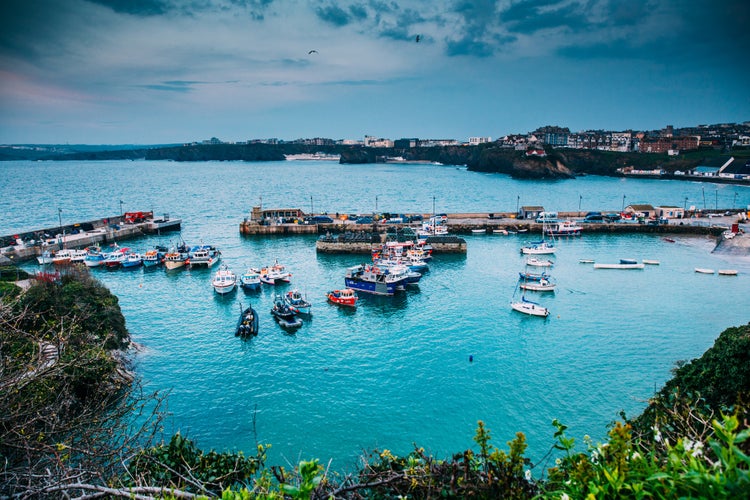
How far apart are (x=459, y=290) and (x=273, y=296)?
12892 millimetres

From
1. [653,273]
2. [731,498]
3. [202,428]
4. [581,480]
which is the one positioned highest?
[731,498]

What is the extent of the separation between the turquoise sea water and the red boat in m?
0.66

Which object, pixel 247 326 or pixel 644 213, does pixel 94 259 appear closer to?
pixel 247 326

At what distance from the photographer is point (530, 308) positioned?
27.2 m

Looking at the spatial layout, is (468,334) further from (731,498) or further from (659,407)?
(731,498)

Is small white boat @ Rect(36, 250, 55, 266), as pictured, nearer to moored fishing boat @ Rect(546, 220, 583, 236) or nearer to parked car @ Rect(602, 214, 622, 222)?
moored fishing boat @ Rect(546, 220, 583, 236)

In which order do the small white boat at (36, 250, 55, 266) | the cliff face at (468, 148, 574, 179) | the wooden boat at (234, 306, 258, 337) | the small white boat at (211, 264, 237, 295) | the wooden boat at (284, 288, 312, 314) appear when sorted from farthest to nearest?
1. the cliff face at (468, 148, 574, 179)
2. the small white boat at (36, 250, 55, 266)
3. the small white boat at (211, 264, 237, 295)
4. the wooden boat at (284, 288, 312, 314)
5. the wooden boat at (234, 306, 258, 337)

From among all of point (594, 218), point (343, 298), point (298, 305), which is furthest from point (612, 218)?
point (298, 305)

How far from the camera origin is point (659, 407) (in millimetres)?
9672

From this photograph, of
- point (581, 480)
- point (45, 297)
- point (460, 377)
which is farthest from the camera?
point (460, 377)

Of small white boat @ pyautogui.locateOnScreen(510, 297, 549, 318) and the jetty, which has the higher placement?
the jetty

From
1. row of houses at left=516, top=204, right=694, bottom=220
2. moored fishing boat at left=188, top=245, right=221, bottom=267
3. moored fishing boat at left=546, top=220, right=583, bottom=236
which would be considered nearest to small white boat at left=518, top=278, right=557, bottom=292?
moored fishing boat at left=546, top=220, right=583, bottom=236

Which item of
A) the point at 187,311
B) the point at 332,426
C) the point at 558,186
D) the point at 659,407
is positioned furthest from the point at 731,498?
the point at 558,186

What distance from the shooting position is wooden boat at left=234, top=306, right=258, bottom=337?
955 inches
